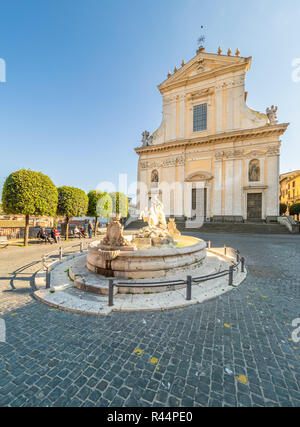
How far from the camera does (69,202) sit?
16656 millimetres

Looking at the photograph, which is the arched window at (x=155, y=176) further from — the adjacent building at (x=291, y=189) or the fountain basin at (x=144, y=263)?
the adjacent building at (x=291, y=189)

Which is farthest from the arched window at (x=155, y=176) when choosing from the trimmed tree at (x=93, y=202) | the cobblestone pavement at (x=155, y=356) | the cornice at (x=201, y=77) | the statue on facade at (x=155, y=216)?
the cobblestone pavement at (x=155, y=356)

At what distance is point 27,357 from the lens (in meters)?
2.74

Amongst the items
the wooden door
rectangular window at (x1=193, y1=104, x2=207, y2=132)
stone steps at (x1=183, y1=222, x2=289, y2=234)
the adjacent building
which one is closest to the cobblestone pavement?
stone steps at (x1=183, y1=222, x2=289, y2=234)

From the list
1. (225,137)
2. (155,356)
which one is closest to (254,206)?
(225,137)

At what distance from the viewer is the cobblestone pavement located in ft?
7.02

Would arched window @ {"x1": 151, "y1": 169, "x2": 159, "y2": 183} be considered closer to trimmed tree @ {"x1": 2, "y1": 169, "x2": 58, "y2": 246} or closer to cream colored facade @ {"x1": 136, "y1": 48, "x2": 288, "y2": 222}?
cream colored facade @ {"x1": 136, "y1": 48, "x2": 288, "y2": 222}

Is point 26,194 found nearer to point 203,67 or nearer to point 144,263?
point 144,263

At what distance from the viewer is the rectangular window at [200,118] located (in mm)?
27078

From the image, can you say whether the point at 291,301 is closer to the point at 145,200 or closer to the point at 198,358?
the point at 198,358

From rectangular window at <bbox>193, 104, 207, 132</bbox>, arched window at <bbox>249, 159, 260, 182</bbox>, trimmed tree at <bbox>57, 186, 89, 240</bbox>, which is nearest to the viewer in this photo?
trimmed tree at <bbox>57, 186, 89, 240</bbox>

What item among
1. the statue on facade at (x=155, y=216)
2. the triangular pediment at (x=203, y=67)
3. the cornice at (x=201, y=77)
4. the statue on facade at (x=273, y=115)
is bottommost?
the statue on facade at (x=155, y=216)

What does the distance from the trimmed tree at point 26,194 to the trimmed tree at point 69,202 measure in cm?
277
